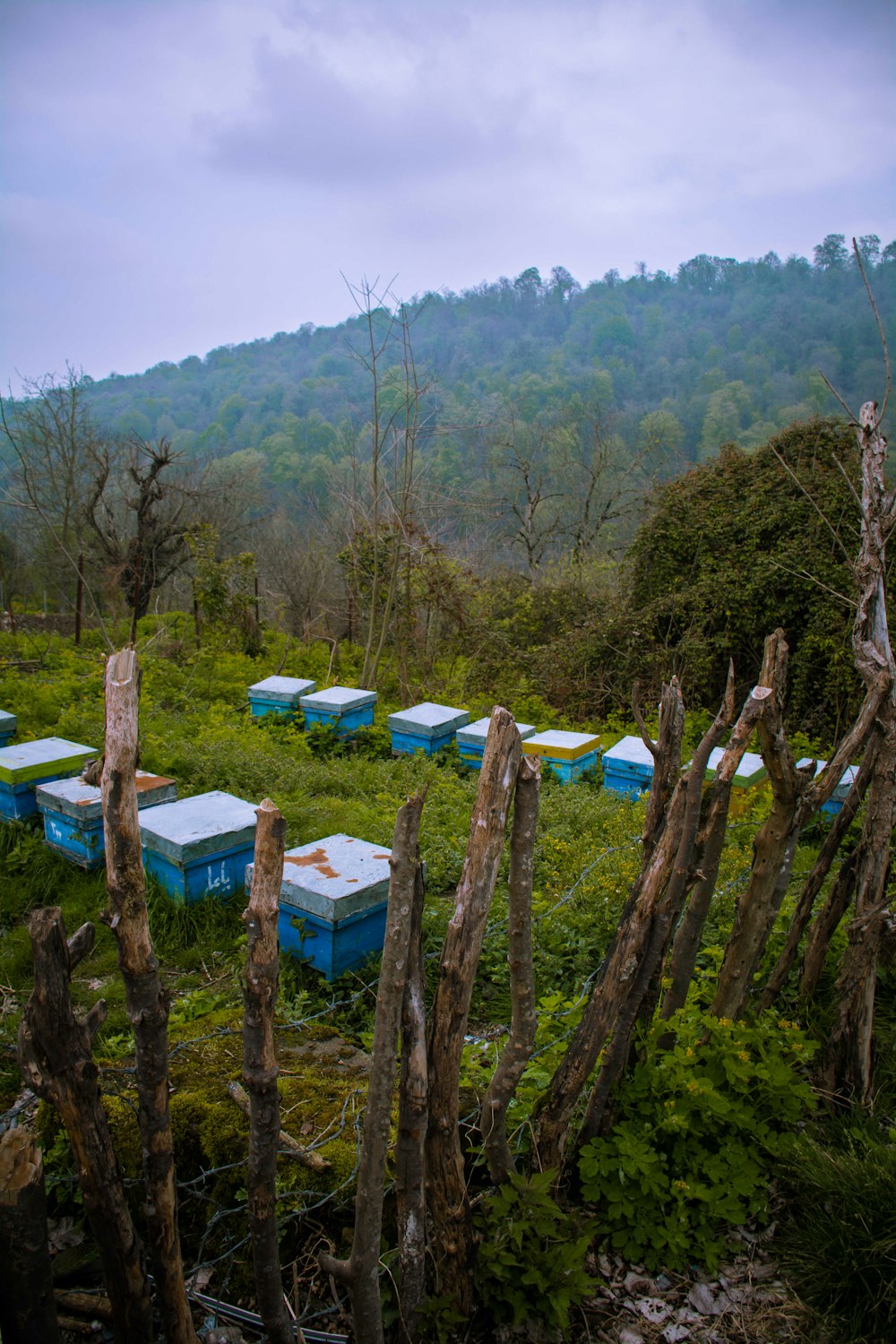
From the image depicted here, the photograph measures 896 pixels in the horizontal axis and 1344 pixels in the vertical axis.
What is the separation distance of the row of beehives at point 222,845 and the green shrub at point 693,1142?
171 cm

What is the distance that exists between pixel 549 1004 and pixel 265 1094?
4.54 ft

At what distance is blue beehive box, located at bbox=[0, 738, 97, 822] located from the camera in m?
5.37

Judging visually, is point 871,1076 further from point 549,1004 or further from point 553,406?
point 553,406

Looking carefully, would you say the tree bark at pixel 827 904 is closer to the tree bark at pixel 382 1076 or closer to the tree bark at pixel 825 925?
the tree bark at pixel 825 925

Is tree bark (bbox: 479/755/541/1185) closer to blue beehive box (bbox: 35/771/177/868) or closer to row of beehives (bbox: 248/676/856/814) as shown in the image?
blue beehive box (bbox: 35/771/177/868)

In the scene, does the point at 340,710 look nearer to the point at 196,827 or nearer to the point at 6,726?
the point at 6,726

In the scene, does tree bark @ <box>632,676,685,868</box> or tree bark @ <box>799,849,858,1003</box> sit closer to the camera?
tree bark @ <box>632,676,685,868</box>

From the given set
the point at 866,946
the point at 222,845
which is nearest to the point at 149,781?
the point at 222,845

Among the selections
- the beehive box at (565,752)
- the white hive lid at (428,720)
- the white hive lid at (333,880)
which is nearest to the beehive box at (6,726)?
the white hive lid at (428,720)

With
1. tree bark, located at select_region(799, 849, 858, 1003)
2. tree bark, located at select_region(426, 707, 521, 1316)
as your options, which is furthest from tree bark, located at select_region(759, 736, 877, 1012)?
tree bark, located at select_region(426, 707, 521, 1316)

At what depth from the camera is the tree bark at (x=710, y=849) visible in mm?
2400

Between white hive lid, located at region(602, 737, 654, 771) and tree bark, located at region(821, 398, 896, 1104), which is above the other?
tree bark, located at region(821, 398, 896, 1104)

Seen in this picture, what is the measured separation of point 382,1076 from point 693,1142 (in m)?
1.30

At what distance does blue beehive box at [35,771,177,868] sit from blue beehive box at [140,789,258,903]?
0.37 meters
